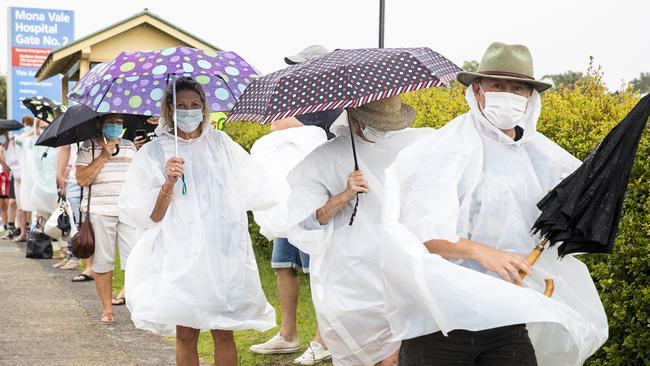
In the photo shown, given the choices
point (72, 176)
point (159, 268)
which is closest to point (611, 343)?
point (159, 268)

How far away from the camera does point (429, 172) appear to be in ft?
12.5

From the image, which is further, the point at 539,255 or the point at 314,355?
the point at 314,355

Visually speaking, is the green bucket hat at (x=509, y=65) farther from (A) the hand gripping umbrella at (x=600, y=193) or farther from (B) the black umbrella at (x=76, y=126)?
(B) the black umbrella at (x=76, y=126)

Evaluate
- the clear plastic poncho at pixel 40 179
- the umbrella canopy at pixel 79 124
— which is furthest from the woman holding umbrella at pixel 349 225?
the clear plastic poncho at pixel 40 179

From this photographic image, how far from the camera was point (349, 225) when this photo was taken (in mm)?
5020

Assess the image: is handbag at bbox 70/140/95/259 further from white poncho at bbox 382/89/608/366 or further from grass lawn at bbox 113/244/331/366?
white poncho at bbox 382/89/608/366

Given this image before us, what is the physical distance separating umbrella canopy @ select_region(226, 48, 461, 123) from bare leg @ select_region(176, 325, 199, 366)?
53.1 inches

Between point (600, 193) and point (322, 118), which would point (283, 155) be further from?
point (600, 193)

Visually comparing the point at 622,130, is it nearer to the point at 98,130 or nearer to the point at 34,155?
the point at 98,130

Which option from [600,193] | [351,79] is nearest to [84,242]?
[351,79]

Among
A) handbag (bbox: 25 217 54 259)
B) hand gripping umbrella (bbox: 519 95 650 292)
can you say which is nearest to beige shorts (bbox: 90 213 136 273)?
handbag (bbox: 25 217 54 259)

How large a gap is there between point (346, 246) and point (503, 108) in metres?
1.45

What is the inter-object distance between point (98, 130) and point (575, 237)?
601cm

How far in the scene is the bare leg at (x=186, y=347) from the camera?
568 cm
